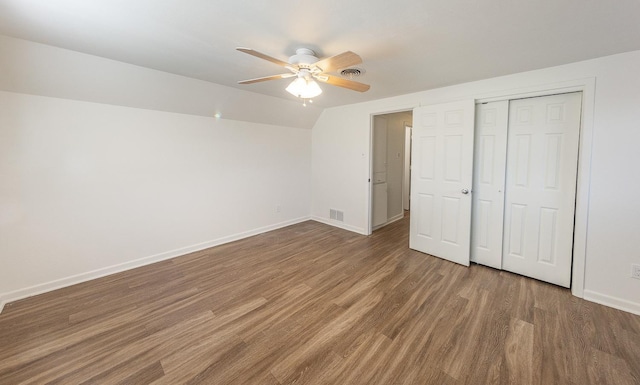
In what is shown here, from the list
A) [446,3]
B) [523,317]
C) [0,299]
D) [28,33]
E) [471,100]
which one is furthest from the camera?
[471,100]

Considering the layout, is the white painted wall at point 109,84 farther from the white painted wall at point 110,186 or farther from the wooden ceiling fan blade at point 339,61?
the wooden ceiling fan blade at point 339,61

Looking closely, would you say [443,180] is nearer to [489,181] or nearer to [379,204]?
[489,181]

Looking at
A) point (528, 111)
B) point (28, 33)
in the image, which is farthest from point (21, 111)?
point (528, 111)

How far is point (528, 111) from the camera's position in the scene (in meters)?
2.75

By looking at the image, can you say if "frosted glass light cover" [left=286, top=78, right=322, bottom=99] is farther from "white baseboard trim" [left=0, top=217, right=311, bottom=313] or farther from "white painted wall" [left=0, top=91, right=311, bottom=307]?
"white baseboard trim" [left=0, top=217, right=311, bottom=313]

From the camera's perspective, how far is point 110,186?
2.91m

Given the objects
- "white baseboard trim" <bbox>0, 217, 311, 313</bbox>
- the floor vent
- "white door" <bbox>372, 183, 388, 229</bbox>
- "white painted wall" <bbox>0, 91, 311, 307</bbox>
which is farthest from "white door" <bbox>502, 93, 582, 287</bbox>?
"white baseboard trim" <bbox>0, 217, 311, 313</bbox>

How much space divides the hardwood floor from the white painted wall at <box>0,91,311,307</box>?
1.11 feet

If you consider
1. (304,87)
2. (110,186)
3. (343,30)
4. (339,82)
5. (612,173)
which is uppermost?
(343,30)

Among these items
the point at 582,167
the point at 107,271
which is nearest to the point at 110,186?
the point at 107,271

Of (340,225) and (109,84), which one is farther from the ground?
(109,84)

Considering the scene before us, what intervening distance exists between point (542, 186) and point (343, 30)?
2671 mm

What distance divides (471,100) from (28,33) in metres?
4.25

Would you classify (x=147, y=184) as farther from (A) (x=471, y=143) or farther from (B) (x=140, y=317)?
(A) (x=471, y=143)
